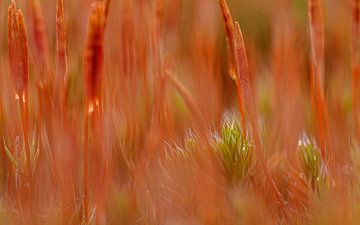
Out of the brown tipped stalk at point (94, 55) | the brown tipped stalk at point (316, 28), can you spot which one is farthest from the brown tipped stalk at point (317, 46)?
the brown tipped stalk at point (94, 55)

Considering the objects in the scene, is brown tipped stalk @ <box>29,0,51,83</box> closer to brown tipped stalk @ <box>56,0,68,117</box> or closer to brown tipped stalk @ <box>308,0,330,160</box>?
brown tipped stalk @ <box>56,0,68,117</box>

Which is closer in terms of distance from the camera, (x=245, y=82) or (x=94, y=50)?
(x=94, y=50)

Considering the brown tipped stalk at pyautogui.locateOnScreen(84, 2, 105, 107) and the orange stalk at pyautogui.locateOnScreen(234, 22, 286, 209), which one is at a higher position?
the brown tipped stalk at pyautogui.locateOnScreen(84, 2, 105, 107)

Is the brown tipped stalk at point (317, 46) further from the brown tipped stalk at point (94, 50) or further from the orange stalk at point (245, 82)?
the brown tipped stalk at point (94, 50)

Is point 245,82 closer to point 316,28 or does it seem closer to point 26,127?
point 316,28

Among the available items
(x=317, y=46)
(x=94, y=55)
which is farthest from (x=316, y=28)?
(x=94, y=55)

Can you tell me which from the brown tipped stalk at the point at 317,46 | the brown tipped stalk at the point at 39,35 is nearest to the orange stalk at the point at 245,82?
the brown tipped stalk at the point at 317,46

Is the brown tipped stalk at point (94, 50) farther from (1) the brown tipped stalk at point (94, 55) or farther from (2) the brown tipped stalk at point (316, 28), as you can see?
(2) the brown tipped stalk at point (316, 28)

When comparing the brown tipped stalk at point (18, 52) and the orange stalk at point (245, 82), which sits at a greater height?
the brown tipped stalk at point (18, 52)

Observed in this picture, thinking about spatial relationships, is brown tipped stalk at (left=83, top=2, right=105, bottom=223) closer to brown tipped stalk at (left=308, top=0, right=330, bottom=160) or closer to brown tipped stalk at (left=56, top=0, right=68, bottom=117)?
brown tipped stalk at (left=56, top=0, right=68, bottom=117)

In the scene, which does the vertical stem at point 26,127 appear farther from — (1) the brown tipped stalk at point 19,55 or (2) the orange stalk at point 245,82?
(2) the orange stalk at point 245,82

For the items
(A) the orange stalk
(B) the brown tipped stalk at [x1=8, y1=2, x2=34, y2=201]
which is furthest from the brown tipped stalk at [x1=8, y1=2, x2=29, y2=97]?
(A) the orange stalk

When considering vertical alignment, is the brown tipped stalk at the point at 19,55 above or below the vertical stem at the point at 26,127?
above
